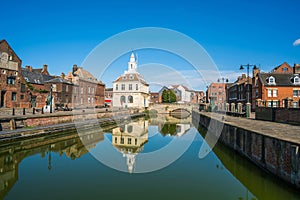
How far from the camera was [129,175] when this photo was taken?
10.3 meters

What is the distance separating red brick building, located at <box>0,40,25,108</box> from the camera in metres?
29.4

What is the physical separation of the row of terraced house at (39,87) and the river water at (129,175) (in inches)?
649

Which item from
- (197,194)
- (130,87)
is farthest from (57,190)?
(130,87)

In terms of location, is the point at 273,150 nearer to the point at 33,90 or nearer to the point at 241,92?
the point at 33,90

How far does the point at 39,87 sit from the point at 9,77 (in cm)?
1004

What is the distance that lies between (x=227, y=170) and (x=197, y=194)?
3.68 m

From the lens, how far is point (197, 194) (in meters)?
8.18

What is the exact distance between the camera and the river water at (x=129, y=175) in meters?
8.10

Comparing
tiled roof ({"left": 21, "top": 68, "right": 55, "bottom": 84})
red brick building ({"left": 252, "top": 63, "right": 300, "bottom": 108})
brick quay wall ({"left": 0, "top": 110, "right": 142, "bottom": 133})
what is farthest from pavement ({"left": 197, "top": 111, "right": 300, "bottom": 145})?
tiled roof ({"left": 21, "top": 68, "right": 55, "bottom": 84})

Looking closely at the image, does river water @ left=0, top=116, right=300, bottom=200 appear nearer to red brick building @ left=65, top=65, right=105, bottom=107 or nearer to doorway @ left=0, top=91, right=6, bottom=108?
doorway @ left=0, top=91, right=6, bottom=108

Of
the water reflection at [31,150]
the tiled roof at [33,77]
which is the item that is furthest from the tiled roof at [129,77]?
the water reflection at [31,150]

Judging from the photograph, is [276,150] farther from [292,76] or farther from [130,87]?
[130,87]

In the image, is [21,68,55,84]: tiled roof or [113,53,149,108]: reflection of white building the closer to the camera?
[21,68,55,84]: tiled roof

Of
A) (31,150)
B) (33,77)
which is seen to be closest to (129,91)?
(33,77)
